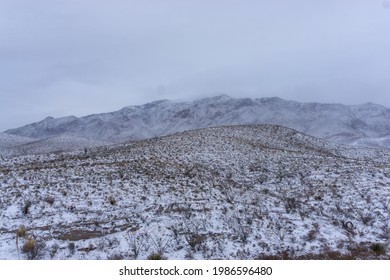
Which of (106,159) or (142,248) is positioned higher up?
(106,159)

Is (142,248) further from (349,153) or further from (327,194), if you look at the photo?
(349,153)

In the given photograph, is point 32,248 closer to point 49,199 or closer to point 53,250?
point 53,250

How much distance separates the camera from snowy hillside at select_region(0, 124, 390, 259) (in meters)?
11.3

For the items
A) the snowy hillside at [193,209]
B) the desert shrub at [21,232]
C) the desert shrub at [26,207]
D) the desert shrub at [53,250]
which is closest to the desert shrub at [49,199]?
the snowy hillside at [193,209]

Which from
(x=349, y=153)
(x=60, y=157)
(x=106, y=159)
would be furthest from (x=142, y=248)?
(x=349, y=153)

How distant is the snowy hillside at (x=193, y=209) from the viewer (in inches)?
444

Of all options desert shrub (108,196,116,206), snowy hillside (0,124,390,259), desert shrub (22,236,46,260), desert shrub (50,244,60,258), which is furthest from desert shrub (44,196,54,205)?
desert shrub (50,244,60,258)

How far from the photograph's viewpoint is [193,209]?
50.0 ft

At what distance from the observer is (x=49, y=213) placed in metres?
14.0

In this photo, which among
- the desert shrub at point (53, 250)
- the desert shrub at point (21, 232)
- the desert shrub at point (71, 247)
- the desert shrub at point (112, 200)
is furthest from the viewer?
the desert shrub at point (112, 200)

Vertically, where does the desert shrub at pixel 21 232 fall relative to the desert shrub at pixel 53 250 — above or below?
above

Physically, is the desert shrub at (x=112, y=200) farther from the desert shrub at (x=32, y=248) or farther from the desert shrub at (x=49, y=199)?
the desert shrub at (x=32, y=248)

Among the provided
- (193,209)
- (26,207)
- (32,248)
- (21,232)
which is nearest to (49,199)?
(26,207)

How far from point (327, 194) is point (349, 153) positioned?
2626 cm
